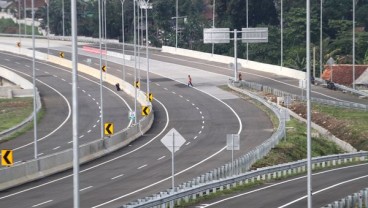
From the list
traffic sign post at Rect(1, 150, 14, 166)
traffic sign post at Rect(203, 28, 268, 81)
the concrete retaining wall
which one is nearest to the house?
traffic sign post at Rect(203, 28, 268, 81)

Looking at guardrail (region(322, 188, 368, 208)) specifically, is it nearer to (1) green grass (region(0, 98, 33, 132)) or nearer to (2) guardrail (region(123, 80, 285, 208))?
(2) guardrail (region(123, 80, 285, 208))

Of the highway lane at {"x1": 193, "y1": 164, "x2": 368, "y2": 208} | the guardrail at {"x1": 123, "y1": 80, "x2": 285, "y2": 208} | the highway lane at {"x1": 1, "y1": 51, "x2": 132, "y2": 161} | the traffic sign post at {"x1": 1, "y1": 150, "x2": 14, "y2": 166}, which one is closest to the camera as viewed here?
the guardrail at {"x1": 123, "y1": 80, "x2": 285, "y2": 208}

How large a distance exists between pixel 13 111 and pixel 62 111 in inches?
216

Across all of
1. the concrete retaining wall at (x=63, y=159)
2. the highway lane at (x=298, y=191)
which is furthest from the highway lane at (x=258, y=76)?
the highway lane at (x=298, y=191)

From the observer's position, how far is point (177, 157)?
63.3 metres

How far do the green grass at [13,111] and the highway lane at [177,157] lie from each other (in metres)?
11.1

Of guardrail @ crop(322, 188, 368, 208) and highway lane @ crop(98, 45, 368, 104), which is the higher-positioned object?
guardrail @ crop(322, 188, 368, 208)

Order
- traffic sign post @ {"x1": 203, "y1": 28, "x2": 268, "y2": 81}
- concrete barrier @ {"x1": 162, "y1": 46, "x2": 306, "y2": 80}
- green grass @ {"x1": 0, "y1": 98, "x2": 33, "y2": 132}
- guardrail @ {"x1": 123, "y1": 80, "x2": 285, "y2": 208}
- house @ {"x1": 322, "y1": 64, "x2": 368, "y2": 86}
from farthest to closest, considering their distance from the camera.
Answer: house @ {"x1": 322, "y1": 64, "x2": 368, "y2": 86} → concrete barrier @ {"x1": 162, "y1": 46, "x2": 306, "y2": 80} → traffic sign post @ {"x1": 203, "y1": 28, "x2": 268, "y2": 81} → green grass @ {"x1": 0, "y1": 98, "x2": 33, "y2": 132} → guardrail @ {"x1": 123, "y1": 80, "x2": 285, "y2": 208}

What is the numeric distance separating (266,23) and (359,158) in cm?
11138

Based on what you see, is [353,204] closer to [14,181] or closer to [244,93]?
[14,181]

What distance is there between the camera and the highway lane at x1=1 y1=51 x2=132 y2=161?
7206 cm

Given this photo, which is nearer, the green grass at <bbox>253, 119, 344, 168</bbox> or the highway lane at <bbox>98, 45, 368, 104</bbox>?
the green grass at <bbox>253, 119, 344, 168</bbox>

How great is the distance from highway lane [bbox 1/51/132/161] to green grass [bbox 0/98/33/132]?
1.72 meters

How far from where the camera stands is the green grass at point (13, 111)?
87.9 meters
